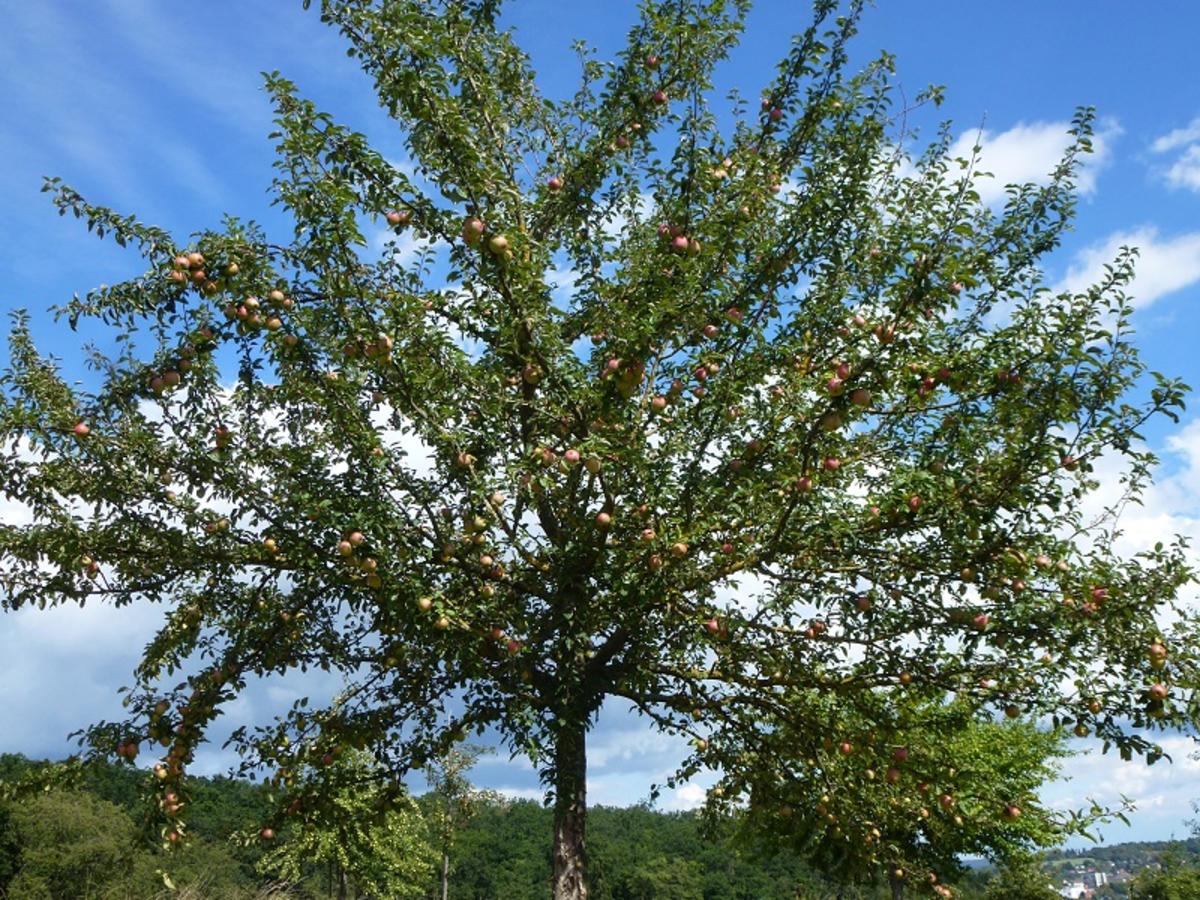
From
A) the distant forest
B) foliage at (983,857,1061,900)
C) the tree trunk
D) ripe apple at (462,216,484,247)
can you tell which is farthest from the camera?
foliage at (983,857,1061,900)

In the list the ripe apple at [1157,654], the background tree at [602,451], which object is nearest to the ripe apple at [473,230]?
the background tree at [602,451]

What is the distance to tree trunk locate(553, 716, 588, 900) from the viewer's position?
7.18 metres

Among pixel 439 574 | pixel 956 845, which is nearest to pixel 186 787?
pixel 439 574

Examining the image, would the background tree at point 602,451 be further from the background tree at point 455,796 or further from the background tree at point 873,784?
the background tree at point 455,796

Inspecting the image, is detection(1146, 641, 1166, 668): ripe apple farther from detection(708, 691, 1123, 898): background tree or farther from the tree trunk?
the tree trunk

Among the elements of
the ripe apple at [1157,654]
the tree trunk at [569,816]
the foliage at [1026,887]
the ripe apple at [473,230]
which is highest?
the ripe apple at [473,230]

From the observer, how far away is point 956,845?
20.4 m

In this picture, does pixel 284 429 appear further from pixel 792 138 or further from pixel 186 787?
pixel 792 138

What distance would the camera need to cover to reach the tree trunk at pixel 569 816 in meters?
7.18

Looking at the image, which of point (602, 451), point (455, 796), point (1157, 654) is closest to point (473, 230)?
point (602, 451)

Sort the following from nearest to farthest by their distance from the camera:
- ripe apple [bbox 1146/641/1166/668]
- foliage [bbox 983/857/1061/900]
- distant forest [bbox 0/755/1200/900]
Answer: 1. ripe apple [bbox 1146/641/1166/668]
2. distant forest [bbox 0/755/1200/900]
3. foliage [bbox 983/857/1061/900]

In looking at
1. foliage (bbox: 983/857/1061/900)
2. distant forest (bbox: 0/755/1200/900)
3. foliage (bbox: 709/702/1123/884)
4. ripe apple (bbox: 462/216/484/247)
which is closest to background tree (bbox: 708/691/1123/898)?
foliage (bbox: 709/702/1123/884)

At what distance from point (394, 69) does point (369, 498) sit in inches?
126

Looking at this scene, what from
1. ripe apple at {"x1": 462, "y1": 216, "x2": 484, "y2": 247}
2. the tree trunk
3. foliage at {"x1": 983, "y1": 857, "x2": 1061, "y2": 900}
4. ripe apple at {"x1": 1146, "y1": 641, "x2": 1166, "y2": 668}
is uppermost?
ripe apple at {"x1": 462, "y1": 216, "x2": 484, "y2": 247}
